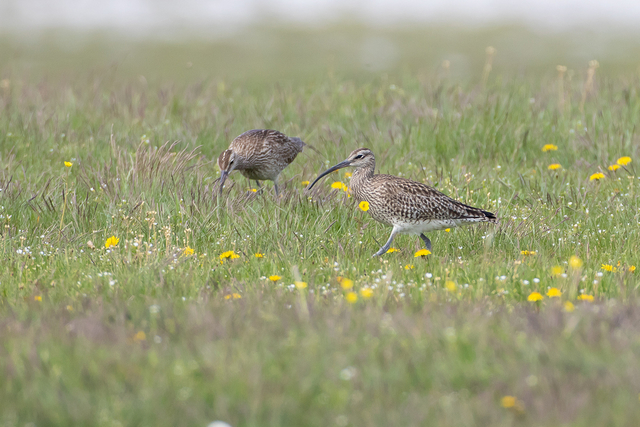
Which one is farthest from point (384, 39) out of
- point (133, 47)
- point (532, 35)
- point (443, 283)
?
point (443, 283)

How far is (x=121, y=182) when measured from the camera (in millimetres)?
6945

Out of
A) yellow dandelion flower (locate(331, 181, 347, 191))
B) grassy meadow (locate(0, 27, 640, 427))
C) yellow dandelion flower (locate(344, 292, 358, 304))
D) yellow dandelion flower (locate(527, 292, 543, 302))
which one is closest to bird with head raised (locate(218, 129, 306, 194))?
grassy meadow (locate(0, 27, 640, 427))

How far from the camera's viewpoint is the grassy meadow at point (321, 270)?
3.12 meters

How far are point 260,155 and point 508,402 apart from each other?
5.23m

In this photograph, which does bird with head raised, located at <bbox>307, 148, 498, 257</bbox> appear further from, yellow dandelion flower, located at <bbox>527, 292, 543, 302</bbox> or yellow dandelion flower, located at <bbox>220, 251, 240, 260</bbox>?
yellow dandelion flower, located at <bbox>527, 292, 543, 302</bbox>

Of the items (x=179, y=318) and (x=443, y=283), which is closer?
(x=179, y=318)

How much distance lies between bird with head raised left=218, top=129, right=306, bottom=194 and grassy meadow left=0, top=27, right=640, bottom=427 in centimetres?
29

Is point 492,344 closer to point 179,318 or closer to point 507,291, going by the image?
point 507,291

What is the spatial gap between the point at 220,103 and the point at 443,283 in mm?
6347

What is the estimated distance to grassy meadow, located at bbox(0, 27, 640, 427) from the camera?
10.2 feet

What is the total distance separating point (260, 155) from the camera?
26.0ft

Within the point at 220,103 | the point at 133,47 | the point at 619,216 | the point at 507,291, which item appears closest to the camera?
the point at 507,291

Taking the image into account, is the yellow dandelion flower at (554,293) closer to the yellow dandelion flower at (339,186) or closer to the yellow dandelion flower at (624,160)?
the yellow dandelion flower at (339,186)

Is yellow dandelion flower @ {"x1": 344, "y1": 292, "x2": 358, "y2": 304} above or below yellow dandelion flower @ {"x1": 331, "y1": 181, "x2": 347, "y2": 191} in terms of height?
above
